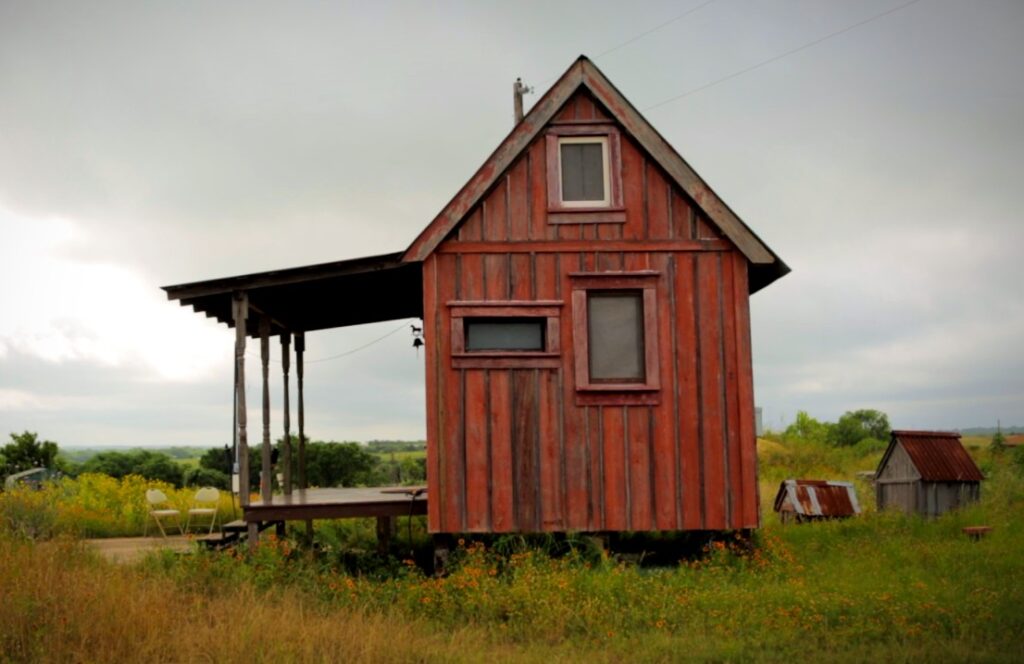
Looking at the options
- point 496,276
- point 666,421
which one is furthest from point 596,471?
point 496,276

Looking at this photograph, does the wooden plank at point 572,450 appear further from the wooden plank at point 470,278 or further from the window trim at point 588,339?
the wooden plank at point 470,278

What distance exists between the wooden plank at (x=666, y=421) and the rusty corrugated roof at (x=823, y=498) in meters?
9.02

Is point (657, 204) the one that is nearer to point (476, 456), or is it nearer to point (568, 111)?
point (568, 111)

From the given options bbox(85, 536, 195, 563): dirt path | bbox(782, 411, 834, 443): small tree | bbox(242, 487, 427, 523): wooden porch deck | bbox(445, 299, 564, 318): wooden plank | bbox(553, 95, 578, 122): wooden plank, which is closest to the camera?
bbox(445, 299, 564, 318): wooden plank

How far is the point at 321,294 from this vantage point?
16.9 meters

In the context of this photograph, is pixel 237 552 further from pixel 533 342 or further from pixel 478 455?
pixel 533 342

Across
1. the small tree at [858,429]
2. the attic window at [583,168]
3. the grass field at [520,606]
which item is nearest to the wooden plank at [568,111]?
the attic window at [583,168]

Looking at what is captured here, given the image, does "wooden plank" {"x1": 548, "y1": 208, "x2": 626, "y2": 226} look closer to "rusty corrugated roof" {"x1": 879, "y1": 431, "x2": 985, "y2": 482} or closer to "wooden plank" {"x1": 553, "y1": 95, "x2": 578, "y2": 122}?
"wooden plank" {"x1": 553, "y1": 95, "x2": 578, "y2": 122}

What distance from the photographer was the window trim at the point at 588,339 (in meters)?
14.4

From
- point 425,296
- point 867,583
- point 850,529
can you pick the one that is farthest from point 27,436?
point 867,583

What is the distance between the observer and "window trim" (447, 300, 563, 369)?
47.3ft

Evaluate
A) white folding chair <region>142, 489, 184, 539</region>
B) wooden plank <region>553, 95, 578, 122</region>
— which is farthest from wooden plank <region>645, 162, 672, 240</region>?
white folding chair <region>142, 489, 184, 539</region>

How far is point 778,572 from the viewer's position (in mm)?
13953

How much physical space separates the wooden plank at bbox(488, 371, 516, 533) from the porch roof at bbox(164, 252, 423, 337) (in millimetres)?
2279
